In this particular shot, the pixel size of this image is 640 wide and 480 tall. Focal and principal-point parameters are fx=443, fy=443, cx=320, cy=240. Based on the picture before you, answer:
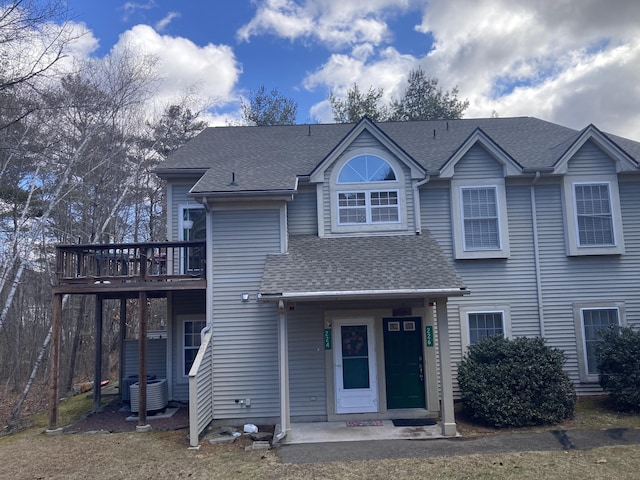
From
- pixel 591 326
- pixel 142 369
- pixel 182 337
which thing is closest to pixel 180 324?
pixel 182 337

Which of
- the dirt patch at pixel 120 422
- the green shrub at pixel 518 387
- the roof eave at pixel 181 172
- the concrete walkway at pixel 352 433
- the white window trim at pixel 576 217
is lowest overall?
the dirt patch at pixel 120 422

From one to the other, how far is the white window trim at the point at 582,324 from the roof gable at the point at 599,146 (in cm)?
332

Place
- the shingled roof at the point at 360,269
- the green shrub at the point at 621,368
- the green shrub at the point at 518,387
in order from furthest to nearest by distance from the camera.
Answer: the green shrub at the point at 621,368, the green shrub at the point at 518,387, the shingled roof at the point at 360,269

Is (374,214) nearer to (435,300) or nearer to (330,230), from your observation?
(330,230)

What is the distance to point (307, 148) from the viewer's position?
43.8 ft

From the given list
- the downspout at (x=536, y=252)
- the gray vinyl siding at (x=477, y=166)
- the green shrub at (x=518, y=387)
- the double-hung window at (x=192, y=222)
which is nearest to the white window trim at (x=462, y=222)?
the gray vinyl siding at (x=477, y=166)

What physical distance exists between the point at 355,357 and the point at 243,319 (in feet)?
8.83

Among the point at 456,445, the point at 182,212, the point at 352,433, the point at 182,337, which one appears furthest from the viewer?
the point at 182,337

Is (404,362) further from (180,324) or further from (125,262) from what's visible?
(125,262)

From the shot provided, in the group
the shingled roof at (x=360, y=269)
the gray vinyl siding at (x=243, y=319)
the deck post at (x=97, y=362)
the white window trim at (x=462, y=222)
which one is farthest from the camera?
the deck post at (x=97, y=362)

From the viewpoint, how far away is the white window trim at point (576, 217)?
10.9 m

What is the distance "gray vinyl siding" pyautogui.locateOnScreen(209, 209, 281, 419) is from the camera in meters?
9.80

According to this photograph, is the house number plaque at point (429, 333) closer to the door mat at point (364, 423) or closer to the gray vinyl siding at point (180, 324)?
the door mat at point (364, 423)

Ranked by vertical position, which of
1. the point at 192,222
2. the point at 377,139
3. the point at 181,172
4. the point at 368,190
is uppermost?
Result: the point at 377,139
